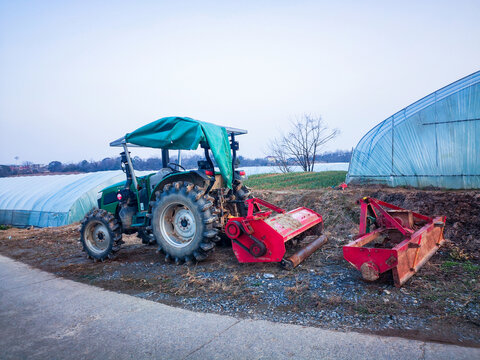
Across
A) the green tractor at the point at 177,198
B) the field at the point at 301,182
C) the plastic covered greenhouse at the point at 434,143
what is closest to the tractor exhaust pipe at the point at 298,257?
the green tractor at the point at 177,198

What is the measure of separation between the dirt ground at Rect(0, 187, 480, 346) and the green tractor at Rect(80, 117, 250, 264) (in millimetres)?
420

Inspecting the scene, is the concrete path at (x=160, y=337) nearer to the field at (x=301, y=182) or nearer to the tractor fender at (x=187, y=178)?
the tractor fender at (x=187, y=178)

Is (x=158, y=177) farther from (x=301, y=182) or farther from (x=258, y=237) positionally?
(x=301, y=182)

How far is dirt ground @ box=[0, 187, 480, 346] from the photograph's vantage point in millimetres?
3314

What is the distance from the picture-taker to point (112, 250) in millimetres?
6457

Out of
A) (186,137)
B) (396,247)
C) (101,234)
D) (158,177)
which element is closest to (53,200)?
(101,234)

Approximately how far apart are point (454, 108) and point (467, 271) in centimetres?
740

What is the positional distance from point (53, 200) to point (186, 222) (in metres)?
11.3

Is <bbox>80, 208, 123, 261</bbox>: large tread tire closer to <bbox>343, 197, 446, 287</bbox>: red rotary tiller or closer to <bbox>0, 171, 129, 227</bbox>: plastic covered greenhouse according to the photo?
<bbox>343, 197, 446, 287</bbox>: red rotary tiller

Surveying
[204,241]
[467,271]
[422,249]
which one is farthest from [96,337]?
[467,271]

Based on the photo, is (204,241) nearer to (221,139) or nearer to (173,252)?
(173,252)

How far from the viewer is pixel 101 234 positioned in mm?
6797

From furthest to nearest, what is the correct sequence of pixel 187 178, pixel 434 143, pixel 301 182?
pixel 301 182 < pixel 434 143 < pixel 187 178

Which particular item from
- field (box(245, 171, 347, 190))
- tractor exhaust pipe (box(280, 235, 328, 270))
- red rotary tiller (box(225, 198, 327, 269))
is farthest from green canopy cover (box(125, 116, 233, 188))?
field (box(245, 171, 347, 190))
